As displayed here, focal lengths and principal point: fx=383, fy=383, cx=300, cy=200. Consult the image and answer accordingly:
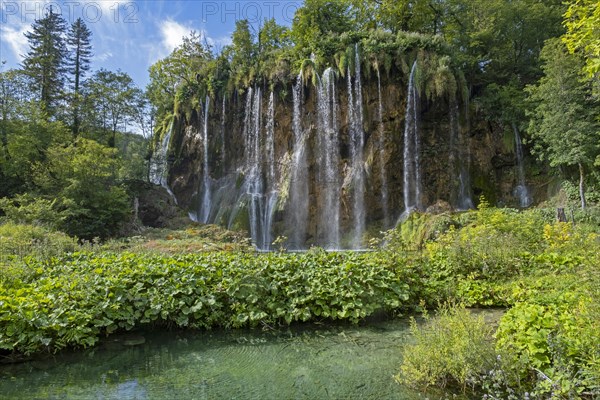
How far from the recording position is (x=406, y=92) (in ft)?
66.6

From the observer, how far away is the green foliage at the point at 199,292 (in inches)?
189

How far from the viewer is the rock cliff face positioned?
19.9 metres

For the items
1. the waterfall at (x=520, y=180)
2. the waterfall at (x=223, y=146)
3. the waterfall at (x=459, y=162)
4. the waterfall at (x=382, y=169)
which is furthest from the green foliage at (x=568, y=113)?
the waterfall at (x=223, y=146)

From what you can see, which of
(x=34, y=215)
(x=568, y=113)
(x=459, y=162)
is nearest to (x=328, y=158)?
(x=459, y=162)

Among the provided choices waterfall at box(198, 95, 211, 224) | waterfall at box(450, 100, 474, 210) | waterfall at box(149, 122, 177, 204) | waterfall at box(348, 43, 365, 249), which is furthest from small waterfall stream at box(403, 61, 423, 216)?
waterfall at box(149, 122, 177, 204)

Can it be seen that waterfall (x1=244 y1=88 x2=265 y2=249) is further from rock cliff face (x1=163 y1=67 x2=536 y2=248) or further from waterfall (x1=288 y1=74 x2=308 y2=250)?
waterfall (x1=288 y1=74 x2=308 y2=250)

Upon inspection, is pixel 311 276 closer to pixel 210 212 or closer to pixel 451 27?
pixel 210 212

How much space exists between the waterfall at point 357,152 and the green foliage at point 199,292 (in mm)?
13133

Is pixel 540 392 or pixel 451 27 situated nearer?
pixel 540 392

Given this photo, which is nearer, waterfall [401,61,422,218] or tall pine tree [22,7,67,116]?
waterfall [401,61,422,218]

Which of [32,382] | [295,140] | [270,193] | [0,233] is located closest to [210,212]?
[270,193]

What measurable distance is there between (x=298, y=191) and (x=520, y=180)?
1188cm

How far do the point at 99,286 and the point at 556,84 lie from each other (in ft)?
66.8

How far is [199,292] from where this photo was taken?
219 inches
